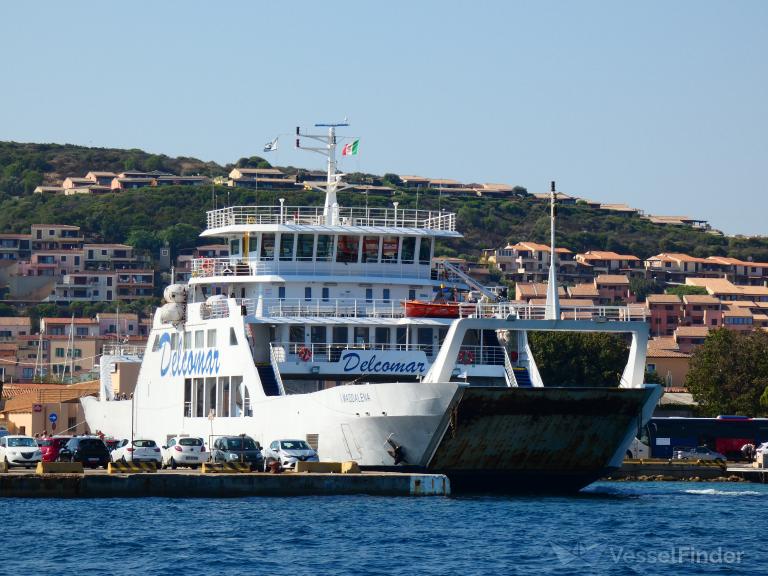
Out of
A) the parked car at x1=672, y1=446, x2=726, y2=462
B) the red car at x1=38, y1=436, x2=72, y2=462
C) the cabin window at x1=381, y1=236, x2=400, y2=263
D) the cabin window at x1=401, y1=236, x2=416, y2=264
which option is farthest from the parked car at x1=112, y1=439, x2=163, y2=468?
the parked car at x1=672, y1=446, x2=726, y2=462

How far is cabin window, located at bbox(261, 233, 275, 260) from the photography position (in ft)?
184

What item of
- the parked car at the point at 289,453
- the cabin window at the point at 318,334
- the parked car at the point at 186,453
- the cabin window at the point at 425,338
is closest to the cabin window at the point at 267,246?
the cabin window at the point at 318,334

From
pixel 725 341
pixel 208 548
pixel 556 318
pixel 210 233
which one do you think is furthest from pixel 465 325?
pixel 725 341

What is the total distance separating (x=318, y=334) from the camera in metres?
53.2

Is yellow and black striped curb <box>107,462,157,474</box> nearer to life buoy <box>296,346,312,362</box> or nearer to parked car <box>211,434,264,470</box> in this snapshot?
parked car <box>211,434,264,470</box>

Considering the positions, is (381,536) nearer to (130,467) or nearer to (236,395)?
(130,467)

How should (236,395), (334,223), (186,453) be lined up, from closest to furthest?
1. (186,453)
2. (236,395)
3. (334,223)

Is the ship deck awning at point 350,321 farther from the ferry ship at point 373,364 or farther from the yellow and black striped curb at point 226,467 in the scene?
the yellow and black striped curb at point 226,467

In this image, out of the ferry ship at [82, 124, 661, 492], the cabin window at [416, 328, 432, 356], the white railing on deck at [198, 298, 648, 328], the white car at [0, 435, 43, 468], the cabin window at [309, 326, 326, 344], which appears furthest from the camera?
the white railing on deck at [198, 298, 648, 328]

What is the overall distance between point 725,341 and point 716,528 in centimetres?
5286

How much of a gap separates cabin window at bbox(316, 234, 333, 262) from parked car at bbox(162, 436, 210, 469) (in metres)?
7.44

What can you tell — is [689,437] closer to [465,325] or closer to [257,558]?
[465,325]

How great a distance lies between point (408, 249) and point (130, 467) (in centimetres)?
1313

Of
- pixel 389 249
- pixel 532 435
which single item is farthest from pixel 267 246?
pixel 532 435
